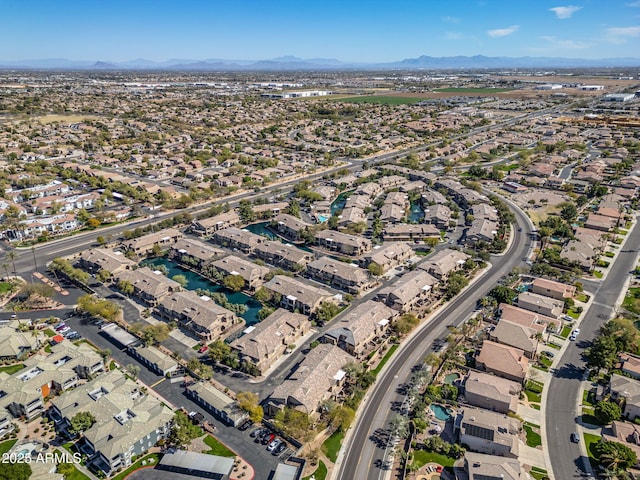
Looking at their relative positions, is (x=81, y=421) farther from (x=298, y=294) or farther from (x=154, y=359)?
(x=298, y=294)

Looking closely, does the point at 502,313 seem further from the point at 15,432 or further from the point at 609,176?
the point at 609,176

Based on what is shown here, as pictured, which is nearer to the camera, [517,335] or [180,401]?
[180,401]

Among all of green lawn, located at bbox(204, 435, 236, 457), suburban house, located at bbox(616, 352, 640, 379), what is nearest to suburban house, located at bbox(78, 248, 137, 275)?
green lawn, located at bbox(204, 435, 236, 457)

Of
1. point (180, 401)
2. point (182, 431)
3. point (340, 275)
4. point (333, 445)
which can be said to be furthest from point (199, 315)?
point (333, 445)

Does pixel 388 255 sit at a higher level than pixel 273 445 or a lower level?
higher

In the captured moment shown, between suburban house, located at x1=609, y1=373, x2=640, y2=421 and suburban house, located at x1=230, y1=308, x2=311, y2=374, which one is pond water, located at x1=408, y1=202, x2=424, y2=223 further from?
suburban house, located at x1=609, y1=373, x2=640, y2=421

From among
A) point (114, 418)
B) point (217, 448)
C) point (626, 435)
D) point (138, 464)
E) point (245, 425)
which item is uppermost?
point (114, 418)

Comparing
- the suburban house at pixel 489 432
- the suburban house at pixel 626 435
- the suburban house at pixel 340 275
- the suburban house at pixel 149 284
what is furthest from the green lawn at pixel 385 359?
the suburban house at pixel 149 284
